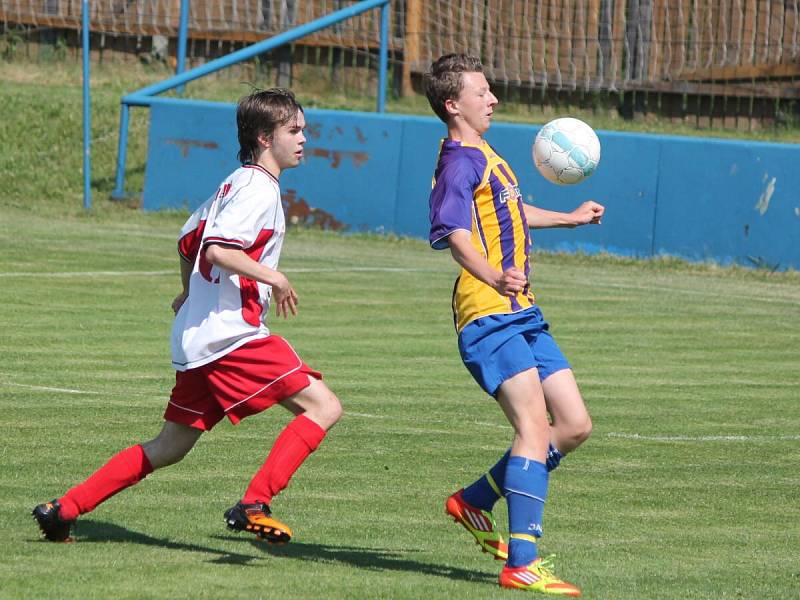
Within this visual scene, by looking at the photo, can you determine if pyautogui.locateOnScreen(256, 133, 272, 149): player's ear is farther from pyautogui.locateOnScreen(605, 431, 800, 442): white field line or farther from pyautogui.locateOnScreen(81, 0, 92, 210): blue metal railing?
pyautogui.locateOnScreen(81, 0, 92, 210): blue metal railing

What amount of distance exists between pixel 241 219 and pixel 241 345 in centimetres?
49

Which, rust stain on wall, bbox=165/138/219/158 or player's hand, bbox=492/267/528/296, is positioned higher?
player's hand, bbox=492/267/528/296

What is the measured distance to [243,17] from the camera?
28.1 meters

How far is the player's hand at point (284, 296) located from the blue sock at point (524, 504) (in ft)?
3.36

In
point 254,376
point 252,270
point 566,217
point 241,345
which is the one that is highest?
point 566,217

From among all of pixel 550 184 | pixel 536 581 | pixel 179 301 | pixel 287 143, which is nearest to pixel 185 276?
pixel 179 301

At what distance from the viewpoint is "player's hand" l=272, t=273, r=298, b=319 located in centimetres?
625

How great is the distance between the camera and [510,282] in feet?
20.1

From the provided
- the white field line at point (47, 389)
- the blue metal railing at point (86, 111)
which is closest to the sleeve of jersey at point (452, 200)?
the white field line at point (47, 389)

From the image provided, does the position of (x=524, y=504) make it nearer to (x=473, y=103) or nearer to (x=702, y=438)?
(x=473, y=103)

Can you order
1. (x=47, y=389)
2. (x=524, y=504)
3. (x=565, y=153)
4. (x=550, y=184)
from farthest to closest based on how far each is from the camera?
(x=550, y=184) < (x=47, y=389) < (x=565, y=153) < (x=524, y=504)

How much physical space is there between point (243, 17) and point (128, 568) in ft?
74.4

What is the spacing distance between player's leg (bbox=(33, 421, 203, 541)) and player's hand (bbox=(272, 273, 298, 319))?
0.66 metres

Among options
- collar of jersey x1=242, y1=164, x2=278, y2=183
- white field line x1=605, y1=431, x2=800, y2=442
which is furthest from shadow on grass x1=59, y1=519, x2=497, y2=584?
white field line x1=605, y1=431, x2=800, y2=442
